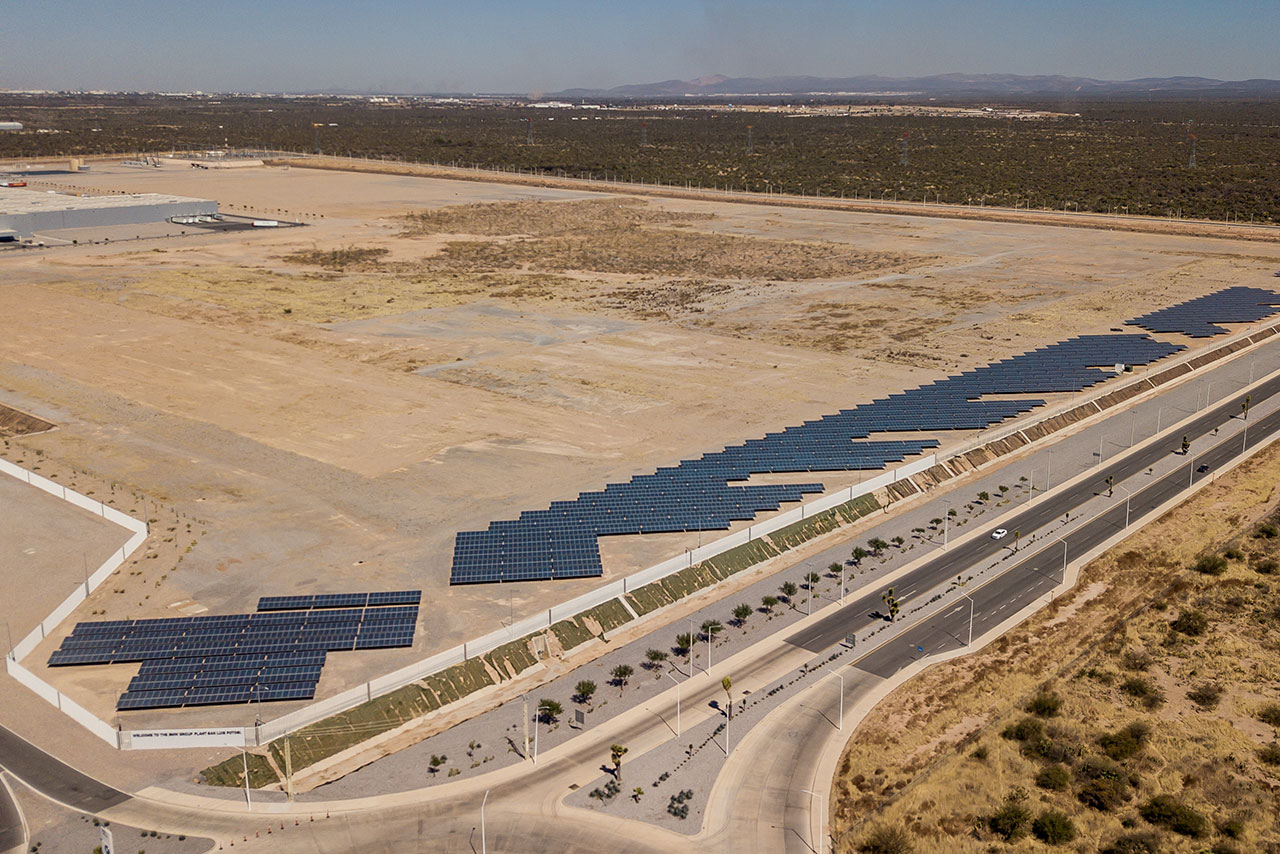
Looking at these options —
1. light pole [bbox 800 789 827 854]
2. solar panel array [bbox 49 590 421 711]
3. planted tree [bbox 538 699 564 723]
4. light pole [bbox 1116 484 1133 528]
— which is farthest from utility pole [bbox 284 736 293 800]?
light pole [bbox 1116 484 1133 528]

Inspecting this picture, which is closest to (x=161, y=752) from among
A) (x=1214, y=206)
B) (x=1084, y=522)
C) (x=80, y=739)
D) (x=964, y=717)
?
(x=80, y=739)

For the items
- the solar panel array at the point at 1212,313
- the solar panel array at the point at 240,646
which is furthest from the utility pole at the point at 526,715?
the solar panel array at the point at 1212,313

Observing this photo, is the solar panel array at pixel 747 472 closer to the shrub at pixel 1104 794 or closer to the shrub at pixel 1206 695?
the shrub at pixel 1206 695

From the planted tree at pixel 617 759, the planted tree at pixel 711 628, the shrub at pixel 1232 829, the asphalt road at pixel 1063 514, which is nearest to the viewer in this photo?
the shrub at pixel 1232 829

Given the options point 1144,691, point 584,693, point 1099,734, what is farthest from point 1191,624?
point 584,693

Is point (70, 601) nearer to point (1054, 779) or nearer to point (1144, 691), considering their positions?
point (1054, 779)

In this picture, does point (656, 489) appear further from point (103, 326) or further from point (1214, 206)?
point (1214, 206)
